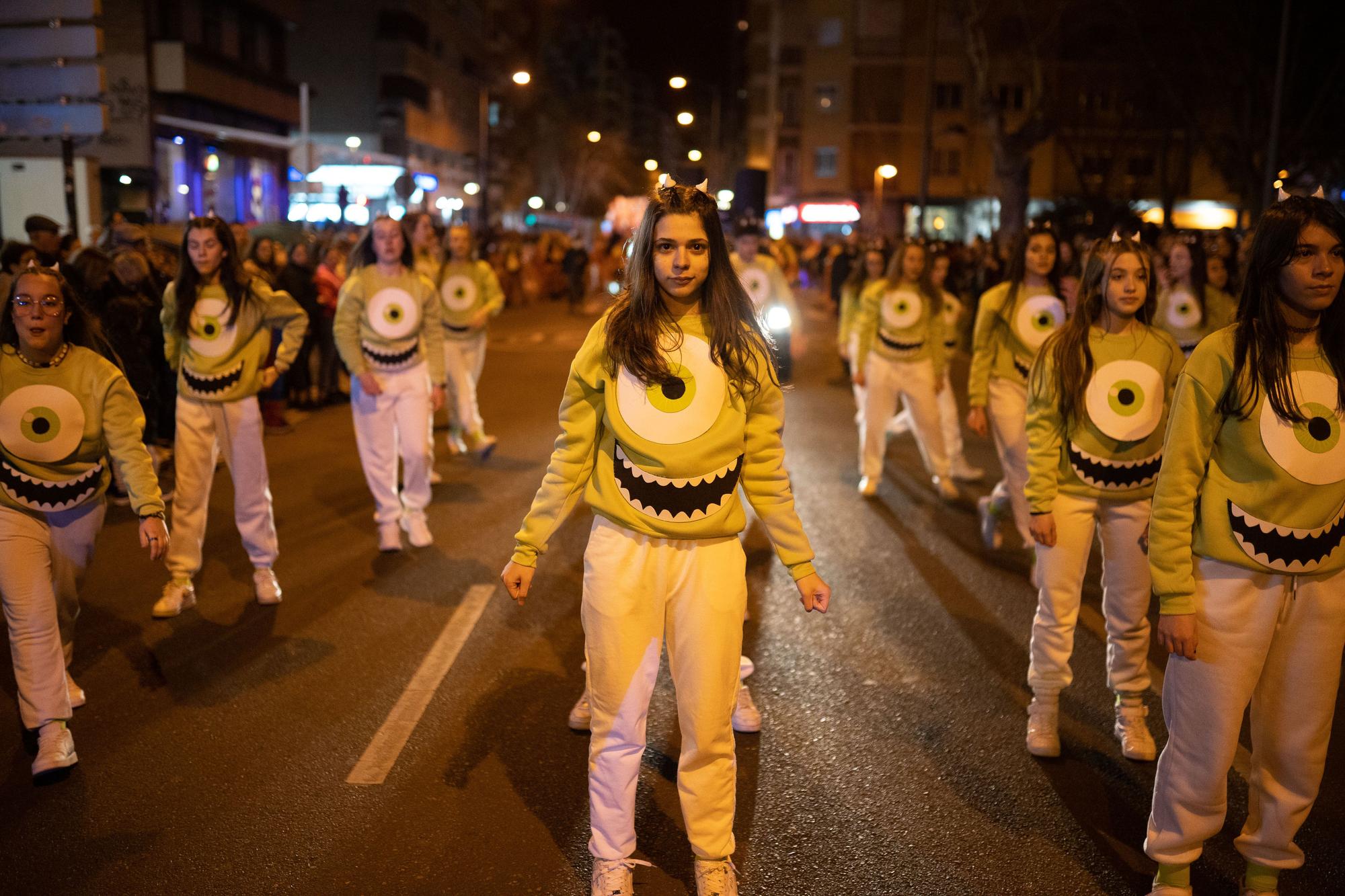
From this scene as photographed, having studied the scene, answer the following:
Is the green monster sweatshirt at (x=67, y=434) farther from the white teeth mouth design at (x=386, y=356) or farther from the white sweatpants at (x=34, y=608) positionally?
the white teeth mouth design at (x=386, y=356)

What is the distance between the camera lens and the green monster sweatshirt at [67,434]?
15.2ft

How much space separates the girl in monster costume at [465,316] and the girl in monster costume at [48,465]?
657cm

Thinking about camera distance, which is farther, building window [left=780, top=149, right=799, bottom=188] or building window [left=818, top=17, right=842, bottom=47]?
building window [left=780, top=149, right=799, bottom=188]

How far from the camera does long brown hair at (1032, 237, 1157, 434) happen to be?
191 inches

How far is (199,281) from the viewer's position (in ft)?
21.7

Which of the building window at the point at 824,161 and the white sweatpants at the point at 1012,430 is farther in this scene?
the building window at the point at 824,161

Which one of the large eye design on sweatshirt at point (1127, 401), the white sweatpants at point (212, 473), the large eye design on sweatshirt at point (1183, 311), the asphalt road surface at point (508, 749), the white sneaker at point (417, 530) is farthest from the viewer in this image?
the large eye design on sweatshirt at point (1183, 311)

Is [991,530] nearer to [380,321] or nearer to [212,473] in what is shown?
[380,321]

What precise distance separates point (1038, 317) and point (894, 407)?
3201mm

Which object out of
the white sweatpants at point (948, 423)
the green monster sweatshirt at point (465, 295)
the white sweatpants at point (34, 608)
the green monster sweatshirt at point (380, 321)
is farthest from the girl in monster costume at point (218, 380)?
the white sweatpants at point (948, 423)

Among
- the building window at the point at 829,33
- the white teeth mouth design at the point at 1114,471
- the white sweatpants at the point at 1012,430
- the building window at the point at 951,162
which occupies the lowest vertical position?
the white sweatpants at the point at 1012,430

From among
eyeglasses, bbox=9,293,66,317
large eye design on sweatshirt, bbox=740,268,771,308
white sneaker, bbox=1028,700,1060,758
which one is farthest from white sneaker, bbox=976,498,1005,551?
eyeglasses, bbox=9,293,66,317

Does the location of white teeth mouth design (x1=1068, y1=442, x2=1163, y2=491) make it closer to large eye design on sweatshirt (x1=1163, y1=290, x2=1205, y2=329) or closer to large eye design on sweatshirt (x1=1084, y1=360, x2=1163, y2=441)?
large eye design on sweatshirt (x1=1084, y1=360, x2=1163, y2=441)

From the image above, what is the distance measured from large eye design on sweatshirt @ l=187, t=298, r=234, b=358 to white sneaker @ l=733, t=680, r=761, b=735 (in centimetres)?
352
